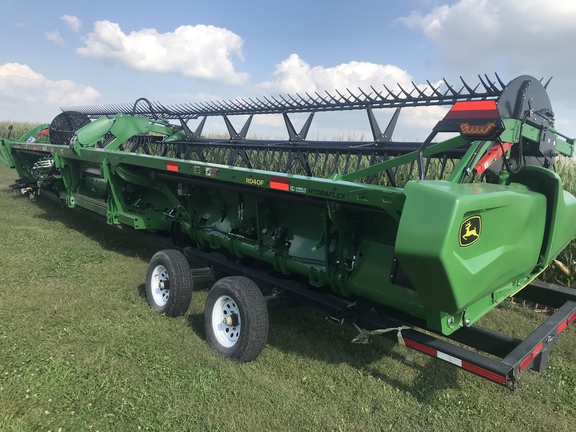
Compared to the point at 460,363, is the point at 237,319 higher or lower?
lower

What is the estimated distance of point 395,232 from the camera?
10.6 ft

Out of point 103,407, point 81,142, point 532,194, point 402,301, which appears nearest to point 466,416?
point 402,301

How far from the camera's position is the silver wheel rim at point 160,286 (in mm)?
4484

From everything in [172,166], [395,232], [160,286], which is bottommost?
[160,286]

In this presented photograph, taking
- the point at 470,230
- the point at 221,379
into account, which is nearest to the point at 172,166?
the point at 221,379

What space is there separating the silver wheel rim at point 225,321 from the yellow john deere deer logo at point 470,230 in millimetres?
1905

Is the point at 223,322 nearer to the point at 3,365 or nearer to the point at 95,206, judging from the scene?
the point at 3,365

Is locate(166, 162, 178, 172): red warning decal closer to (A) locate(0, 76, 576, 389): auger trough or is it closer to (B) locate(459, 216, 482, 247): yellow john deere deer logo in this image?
(A) locate(0, 76, 576, 389): auger trough

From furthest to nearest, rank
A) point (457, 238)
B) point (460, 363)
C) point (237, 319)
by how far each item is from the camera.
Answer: point (237, 319) < point (460, 363) < point (457, 238)

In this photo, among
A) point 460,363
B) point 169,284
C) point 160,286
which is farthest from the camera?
point 160,286

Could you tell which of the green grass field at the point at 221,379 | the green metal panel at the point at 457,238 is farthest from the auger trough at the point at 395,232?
the green grass field at the point at 221,379

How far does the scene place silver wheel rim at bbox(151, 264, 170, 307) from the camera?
4.48 metres

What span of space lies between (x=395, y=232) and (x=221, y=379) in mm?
1615

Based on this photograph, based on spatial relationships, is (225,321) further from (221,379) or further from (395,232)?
(395,232)
